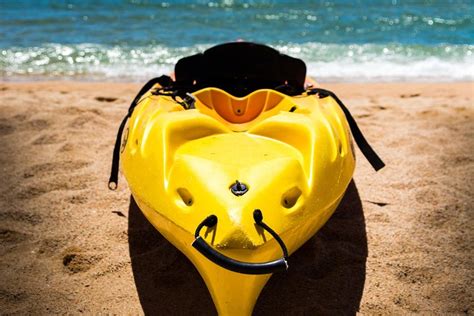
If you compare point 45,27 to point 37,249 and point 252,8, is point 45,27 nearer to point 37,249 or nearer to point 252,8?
point 252,8

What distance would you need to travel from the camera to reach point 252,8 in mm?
10305

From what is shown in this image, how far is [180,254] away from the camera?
7.74 feet

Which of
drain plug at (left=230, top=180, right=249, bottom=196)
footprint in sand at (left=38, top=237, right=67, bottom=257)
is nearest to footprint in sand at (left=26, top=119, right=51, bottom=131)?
footprint in sand at (left=38, top=237, right=67, bottom=257)

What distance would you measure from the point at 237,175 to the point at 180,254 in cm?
72

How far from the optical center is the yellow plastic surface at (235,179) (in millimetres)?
1696

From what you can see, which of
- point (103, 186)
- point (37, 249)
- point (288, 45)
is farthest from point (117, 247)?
point (288, 45)

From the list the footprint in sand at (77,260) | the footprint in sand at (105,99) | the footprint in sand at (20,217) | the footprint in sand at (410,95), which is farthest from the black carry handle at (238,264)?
the footprint in sand at (410,95)

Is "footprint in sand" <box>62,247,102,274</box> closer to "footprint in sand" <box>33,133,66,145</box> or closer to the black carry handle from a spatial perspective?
the black carry handle

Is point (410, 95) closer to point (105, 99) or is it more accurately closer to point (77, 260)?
point (105, 99)

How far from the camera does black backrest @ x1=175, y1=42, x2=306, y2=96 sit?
3.01m

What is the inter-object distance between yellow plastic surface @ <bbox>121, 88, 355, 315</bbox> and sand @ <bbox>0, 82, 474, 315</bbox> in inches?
14.1

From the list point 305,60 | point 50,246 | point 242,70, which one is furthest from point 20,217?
point 305,60

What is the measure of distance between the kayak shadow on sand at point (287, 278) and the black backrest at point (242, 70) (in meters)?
0.99

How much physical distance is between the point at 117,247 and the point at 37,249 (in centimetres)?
40
